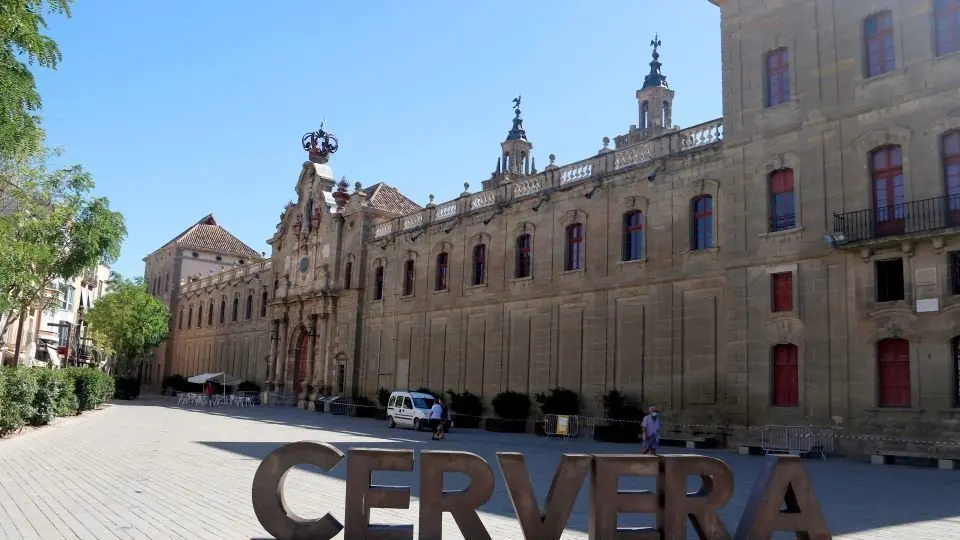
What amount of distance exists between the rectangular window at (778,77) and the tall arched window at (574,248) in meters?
9.61

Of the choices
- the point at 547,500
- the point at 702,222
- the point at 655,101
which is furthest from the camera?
the point at 655,101

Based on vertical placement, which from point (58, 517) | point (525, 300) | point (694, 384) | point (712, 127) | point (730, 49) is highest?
point (730, 49)

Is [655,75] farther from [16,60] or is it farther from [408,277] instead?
[16,60]

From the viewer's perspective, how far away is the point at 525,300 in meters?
35.4

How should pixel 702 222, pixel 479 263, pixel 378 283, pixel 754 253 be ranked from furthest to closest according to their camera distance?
pixel 378 283 → pixel 479 263 → pixel 702 222 → pixel 754 253

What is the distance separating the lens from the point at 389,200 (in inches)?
2084

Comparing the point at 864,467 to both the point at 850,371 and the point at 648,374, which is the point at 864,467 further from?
the point at 648,374

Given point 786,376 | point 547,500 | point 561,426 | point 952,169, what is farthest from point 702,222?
point 547,500

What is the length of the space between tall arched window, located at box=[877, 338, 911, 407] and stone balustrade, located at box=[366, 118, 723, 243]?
29.9ft

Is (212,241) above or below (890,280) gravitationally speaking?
above

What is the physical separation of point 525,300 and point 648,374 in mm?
7894

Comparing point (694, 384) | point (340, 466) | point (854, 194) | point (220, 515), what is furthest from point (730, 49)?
point (220, 515)

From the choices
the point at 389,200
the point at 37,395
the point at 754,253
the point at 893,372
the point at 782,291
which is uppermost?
the point at 389,200

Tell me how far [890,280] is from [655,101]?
106ft
